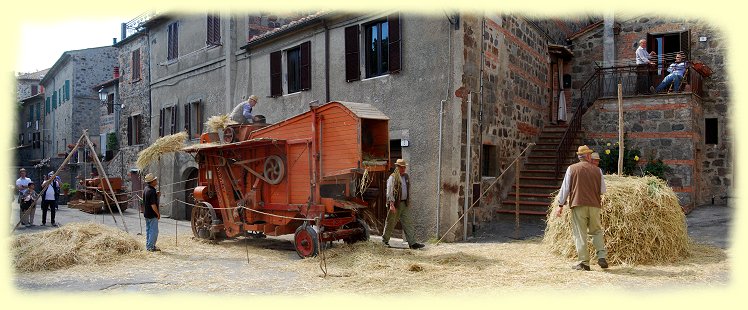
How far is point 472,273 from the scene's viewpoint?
7344 millimetres

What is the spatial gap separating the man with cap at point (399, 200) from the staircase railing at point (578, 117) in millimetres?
5115

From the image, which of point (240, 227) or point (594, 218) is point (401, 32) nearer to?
point (240, 227)

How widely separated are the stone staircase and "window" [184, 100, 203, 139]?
10.9 m

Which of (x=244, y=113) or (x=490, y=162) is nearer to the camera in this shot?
(x=244, y=113)

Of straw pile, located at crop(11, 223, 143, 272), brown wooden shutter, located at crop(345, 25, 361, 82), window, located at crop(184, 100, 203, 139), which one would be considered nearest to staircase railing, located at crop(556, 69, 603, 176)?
brown wooden shutter, located at crop(345, 25, 361, 82)

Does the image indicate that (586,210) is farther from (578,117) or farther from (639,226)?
(578,117)

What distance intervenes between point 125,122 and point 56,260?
55.7ft

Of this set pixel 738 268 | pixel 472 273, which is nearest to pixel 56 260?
pixel 472 273

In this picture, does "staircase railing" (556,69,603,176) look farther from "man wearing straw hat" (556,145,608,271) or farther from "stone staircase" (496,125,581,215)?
"man wearing straw hat" (556,145,608,271)

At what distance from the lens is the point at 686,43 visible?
15.2 meters

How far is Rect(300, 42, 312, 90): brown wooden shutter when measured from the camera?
556 inches

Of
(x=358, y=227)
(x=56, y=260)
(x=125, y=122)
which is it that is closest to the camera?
(x=56, y=260)

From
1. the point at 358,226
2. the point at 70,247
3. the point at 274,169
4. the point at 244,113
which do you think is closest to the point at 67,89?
the point at 244,113

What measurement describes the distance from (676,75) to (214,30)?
544 inches
